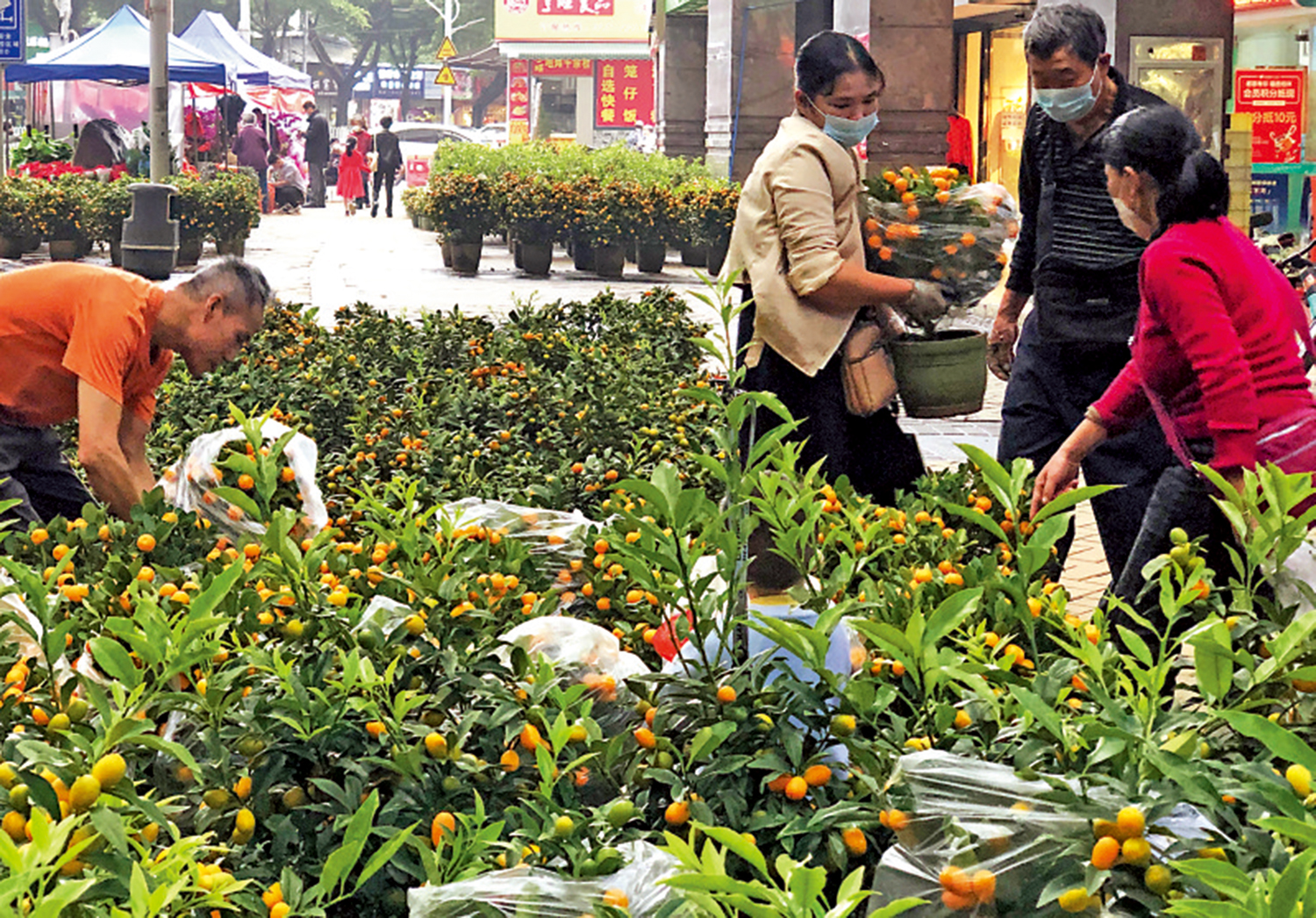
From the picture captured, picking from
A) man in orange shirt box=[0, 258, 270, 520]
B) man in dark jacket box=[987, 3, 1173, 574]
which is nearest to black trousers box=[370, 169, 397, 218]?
man in orange shirt box=[0, 258, 270, 520]

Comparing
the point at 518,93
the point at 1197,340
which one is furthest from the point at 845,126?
the point at 518,93

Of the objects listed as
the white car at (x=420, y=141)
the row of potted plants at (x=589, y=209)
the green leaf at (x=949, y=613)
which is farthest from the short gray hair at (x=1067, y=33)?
the white car at (x=420, y=141)

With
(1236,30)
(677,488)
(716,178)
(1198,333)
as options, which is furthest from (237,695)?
(716,178)

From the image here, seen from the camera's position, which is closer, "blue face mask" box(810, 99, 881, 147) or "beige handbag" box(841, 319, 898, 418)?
"blue face mask" box(810, 99, 881, 147)

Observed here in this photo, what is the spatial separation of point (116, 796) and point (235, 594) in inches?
32.0

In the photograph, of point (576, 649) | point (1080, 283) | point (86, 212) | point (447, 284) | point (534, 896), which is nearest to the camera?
point (534, 896)

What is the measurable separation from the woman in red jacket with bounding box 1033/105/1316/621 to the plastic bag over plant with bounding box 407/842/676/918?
7.11ft

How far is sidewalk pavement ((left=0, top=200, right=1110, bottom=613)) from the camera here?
8516 millimetres

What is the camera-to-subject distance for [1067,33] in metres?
4.54

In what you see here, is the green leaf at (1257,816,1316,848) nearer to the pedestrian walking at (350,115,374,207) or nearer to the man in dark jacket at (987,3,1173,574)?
the man in dark jacket at (987,3,1173,574)

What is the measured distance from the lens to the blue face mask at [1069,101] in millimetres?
4559

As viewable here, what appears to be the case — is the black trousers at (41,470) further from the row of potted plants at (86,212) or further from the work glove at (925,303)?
the row of potted plants at (86,212)

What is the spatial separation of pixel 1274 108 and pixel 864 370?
8.44 meters

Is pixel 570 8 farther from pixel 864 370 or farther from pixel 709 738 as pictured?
pixel 709 738
